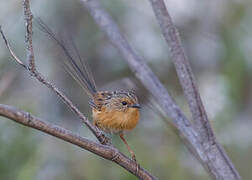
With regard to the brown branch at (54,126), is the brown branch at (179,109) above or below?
above

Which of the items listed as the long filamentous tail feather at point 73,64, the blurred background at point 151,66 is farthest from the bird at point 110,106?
the blurred background at point 151,66

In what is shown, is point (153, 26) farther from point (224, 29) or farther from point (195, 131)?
point (195, 131)

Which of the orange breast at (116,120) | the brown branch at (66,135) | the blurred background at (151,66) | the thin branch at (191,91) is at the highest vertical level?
the blurred background at (151,66)

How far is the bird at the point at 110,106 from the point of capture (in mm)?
2754

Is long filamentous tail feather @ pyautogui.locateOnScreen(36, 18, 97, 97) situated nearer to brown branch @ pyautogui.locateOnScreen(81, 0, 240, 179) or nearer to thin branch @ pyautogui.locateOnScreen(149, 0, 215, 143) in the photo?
brown branch @ pyautogui.locateOnScreen(81, 0, 240, 179)

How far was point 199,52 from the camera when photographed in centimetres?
552

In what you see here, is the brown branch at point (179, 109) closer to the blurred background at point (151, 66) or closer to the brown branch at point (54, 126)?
the brown branch at point (54, 126)

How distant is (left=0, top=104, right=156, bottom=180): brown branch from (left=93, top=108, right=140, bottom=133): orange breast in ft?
3.39

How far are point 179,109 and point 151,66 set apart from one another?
2842mm

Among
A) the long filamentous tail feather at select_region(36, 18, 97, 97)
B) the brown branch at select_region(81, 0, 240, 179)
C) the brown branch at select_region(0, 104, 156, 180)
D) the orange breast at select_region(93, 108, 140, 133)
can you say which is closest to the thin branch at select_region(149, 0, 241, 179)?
the brown branch at select_region(81, 0, 240, 179)

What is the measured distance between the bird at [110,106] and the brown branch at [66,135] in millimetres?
803

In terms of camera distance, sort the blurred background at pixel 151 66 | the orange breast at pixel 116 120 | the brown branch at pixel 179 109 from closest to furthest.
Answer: the brown branch at pixel 179 109 → the orange breast at pixel 116 120 → the blurred background at pixel 151 66

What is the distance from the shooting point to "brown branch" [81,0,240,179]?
212 centimetres

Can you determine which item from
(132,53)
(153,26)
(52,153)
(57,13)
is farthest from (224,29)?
(132,53)
